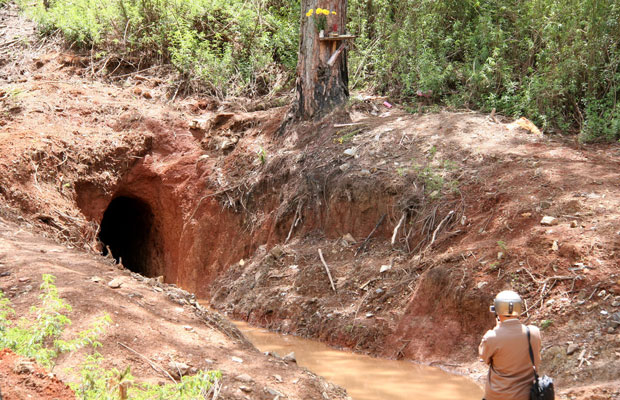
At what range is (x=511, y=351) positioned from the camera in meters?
4.74

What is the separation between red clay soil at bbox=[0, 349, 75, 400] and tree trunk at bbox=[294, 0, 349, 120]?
834cm

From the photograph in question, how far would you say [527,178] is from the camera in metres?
8.78

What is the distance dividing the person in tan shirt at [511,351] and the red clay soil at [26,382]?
2.80 metres

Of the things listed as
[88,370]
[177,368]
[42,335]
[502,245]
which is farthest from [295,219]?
[88,370]

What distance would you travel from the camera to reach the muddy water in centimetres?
687

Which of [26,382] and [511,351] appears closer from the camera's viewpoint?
[26,382]

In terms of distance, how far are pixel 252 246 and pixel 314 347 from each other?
3.32m

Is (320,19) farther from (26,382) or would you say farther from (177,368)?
(26,382)

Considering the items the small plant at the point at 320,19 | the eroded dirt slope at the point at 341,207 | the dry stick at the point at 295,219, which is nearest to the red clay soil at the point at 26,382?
the eroded dirt slope at the point at 341,207

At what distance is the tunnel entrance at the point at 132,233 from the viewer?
14102 millimetres

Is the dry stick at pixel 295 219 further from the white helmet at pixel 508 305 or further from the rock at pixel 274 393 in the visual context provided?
the white helmet at pixel 508 305

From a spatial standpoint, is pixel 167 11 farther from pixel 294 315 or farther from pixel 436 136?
pixel 294 315

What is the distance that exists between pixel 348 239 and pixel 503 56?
4685 millimetres

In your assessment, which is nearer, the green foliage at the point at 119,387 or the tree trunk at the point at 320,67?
the green foliage at the point at 119,387
